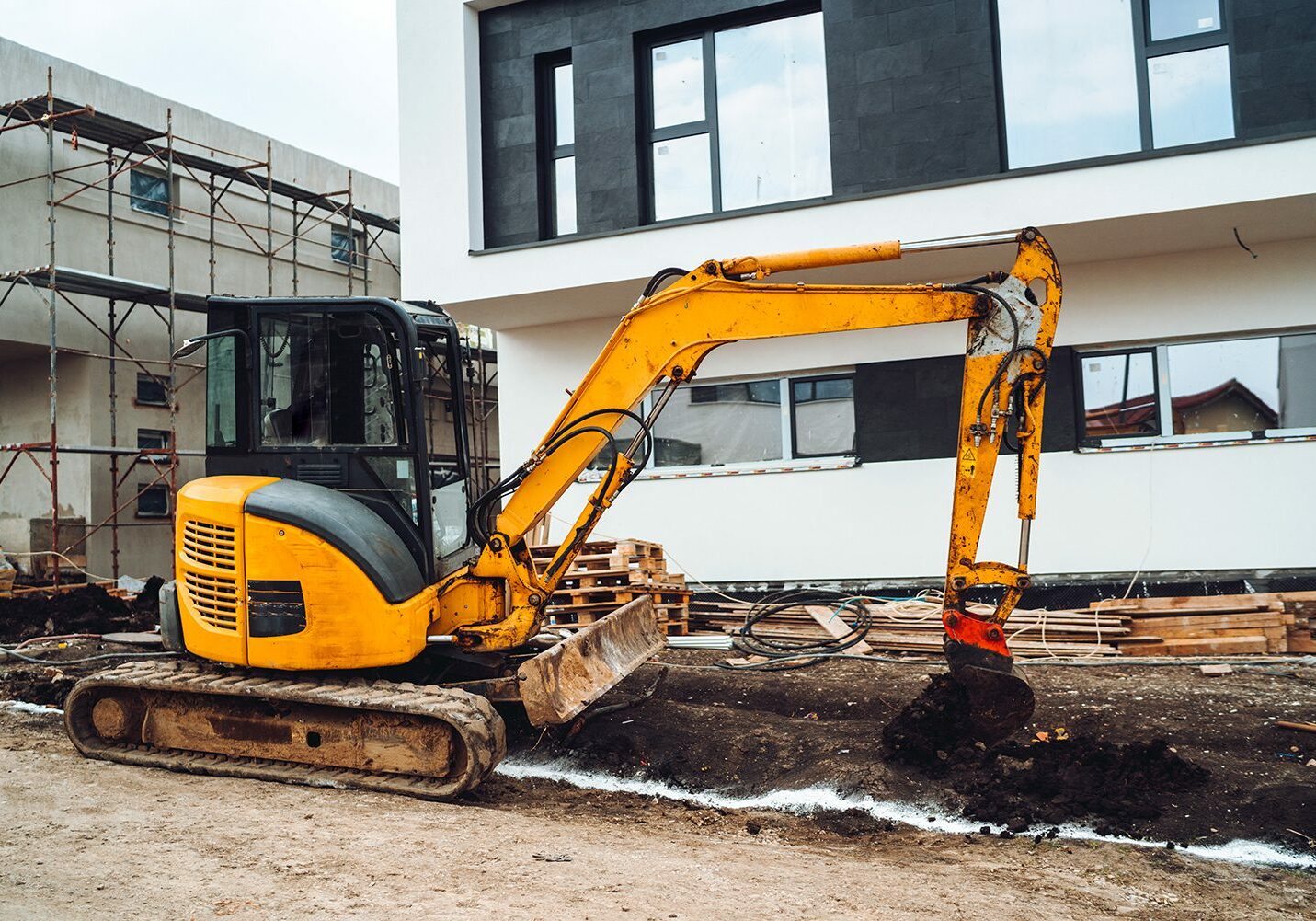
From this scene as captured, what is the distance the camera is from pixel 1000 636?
6.13 metres

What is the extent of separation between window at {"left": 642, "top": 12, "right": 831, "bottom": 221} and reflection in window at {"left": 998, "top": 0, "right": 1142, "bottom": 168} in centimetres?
213

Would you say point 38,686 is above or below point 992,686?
below

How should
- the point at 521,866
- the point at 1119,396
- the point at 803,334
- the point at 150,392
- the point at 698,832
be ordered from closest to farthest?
the point at 521,866 < the point at 698,832 < the point at 803,334 < the point at 1119,396 < the point at 150,392

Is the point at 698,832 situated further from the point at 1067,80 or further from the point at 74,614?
the point at 74,614

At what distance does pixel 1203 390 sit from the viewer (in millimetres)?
11203

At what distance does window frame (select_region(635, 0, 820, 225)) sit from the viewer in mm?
12555

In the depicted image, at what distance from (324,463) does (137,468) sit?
15162 mm

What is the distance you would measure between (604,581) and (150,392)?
13315 mm

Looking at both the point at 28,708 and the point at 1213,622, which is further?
the point at 1213,622

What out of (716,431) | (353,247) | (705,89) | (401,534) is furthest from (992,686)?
(353,247)

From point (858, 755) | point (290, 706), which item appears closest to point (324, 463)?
point (290, 706)

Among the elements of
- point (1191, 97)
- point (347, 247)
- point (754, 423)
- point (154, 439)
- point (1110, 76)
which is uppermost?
A: point (347, 247)

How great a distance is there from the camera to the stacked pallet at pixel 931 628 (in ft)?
33.8

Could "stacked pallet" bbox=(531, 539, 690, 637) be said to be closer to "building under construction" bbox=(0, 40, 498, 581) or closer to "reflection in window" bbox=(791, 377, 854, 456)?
"reflection in window" bbox=(791, 377, 854, 456)
